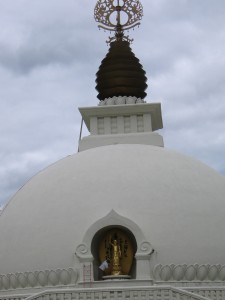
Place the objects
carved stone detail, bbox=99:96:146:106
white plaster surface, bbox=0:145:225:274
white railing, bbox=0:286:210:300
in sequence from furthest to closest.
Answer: carved stone detail, bbox=99:96:146:106 → white plaster surface, bbox=0:145:225:274 → white railing, bbox=0:286:210:300

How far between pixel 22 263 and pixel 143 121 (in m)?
8.07

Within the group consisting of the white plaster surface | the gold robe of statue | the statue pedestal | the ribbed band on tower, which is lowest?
the statue pedestal

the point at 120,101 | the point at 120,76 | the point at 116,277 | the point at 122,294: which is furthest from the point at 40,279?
the point at 120,76

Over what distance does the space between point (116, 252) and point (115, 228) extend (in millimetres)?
A: 650

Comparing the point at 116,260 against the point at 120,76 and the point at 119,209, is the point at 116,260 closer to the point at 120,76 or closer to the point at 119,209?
the point at 119,209

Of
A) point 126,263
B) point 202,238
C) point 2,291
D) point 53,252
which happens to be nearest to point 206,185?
point 202,238

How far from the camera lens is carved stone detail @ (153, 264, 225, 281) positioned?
17.7m

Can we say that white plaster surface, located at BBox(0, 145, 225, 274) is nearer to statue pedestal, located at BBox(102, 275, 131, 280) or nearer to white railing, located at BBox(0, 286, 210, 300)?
statue pedestal, located at BBox(102, 275, 131, 280)

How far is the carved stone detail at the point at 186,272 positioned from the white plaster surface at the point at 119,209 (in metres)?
0.19

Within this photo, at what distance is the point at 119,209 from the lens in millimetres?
18500

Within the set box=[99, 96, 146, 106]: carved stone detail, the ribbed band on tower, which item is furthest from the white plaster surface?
the ribbed band on tower

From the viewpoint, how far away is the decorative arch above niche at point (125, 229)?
17781mm

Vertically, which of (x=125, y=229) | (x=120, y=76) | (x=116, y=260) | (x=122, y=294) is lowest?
(x=122, y=294)

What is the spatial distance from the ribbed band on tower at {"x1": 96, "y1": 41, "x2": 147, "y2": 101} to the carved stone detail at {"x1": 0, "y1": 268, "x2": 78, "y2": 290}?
373 inches
